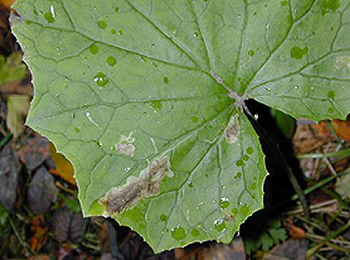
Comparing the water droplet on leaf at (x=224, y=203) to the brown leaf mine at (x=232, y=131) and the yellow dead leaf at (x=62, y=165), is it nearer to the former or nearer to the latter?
the brown leaf mine at (x=232, y=131)

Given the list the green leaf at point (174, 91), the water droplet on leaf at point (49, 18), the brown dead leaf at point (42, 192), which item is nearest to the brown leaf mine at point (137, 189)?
the green leaf at point (174, 91)

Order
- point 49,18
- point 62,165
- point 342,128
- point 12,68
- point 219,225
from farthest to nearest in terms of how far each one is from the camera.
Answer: point 12,68
point 62,165
point 342,128
point 219,225
point 49,18

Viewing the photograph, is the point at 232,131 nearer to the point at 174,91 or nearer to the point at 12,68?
the point at 174,91

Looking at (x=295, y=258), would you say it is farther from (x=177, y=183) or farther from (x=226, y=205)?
(x=177, y=183)

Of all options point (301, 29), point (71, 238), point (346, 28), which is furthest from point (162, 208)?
point (71, 238)

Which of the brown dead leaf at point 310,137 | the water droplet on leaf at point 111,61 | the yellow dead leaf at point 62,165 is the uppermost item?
the water droplet on leaf at point 111,61

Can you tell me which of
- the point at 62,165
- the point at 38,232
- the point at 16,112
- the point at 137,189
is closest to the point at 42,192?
the point at 38,232

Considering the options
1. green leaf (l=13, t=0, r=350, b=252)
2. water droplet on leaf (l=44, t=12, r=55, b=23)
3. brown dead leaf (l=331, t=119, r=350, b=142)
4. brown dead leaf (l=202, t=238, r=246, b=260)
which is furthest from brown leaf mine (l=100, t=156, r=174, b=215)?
brown dead leaf (l=331, t=119, r=350, b=142)
